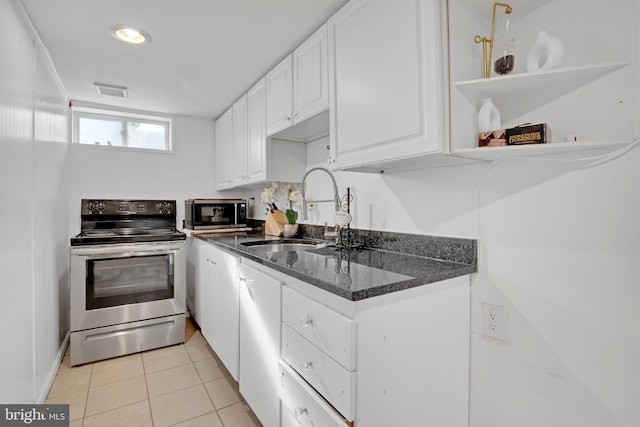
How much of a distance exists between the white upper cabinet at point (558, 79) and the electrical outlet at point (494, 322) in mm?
595

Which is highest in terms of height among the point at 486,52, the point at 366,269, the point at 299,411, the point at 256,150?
the point at 486,52

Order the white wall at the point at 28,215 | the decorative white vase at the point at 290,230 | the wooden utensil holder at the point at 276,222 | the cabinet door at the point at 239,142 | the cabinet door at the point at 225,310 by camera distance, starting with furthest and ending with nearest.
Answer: the cabinet door at the point at 239,142 → the wooden utensil holder at the point at 276,222 → the decorative white vase at the point at 290,230 → the cabinet door at the point at 225,310 → the white wall at the point at 28,215

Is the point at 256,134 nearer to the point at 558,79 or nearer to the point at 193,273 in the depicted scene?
the point at 193,273

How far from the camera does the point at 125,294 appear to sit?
8.13 ft

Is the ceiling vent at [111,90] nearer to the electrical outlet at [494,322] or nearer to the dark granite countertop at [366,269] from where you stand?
the dark granite countertop at [366,269]

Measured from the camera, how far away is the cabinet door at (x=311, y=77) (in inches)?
64.3

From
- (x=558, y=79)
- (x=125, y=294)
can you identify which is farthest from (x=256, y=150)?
(x=558, y=79)

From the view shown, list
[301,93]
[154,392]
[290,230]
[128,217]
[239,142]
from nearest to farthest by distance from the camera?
1. [301,93]
2. [154,392]
3. [290,230]
4. [239,142]
5. [128,217]

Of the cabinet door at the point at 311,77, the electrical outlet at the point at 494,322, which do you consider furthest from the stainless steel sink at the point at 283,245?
the electrical outlet at the point at 494,322

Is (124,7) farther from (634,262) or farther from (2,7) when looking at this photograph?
(634,262)

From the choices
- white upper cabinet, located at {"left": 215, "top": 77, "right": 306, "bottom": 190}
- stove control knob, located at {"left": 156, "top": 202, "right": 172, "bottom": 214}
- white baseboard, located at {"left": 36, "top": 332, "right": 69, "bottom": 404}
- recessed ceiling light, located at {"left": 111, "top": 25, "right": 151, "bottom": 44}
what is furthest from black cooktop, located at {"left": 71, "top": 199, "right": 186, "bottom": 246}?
→ recessed ceiling light, located at {"left": 111, "top": 25, "right": 151, "bottom": 44}

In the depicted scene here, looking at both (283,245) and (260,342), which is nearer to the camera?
(260,342)

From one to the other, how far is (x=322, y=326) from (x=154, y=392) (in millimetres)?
1651

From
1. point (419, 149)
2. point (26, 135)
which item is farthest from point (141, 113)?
point (419, 149)
